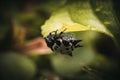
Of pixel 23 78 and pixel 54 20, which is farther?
pixel 23 78

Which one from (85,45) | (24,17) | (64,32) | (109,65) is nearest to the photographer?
(64,32)

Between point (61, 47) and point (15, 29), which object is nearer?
point (61, 47)

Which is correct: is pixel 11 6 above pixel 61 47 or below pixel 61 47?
above

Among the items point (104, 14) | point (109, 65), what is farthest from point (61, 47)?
point (109, 65)

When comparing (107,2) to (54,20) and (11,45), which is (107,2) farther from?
(11,45)

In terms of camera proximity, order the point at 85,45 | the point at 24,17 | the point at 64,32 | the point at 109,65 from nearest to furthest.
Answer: the point at 64,32 < the point at 109,65 < the point at 85,45 < the point at 24,17

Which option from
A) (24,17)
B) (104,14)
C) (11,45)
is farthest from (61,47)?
(24,17)

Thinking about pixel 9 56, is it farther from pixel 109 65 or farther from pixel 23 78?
pixel 109 65

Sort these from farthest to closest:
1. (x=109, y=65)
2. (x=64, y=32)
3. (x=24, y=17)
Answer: (x=24, y=17) → (x=109, y=65) → (x=64, y=32)

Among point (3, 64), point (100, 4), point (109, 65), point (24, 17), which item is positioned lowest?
point (109, 65)
